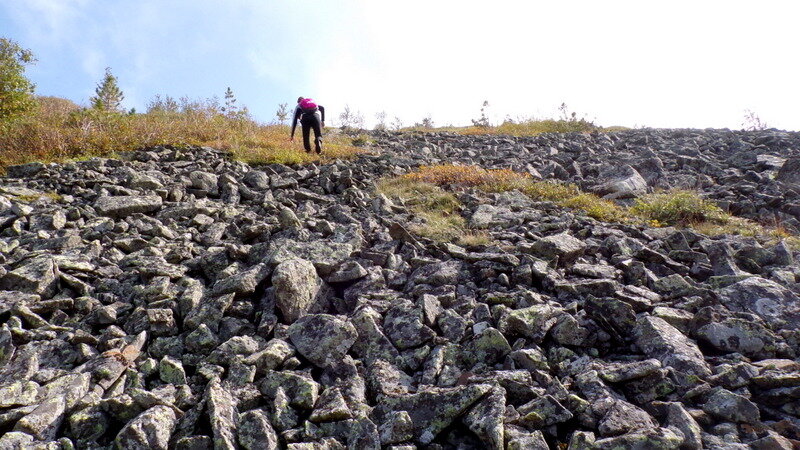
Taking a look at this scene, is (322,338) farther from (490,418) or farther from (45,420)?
(45,420)

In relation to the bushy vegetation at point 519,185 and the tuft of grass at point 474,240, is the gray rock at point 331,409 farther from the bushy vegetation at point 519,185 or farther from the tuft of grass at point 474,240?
the bushy vegetation at point 519,185

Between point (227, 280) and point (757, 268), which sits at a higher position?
point (227, 280)

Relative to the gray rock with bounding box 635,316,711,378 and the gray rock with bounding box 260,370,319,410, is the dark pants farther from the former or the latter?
the gray rock with bounding box 635,316,711,378

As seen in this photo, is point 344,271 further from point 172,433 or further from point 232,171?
point 232,171

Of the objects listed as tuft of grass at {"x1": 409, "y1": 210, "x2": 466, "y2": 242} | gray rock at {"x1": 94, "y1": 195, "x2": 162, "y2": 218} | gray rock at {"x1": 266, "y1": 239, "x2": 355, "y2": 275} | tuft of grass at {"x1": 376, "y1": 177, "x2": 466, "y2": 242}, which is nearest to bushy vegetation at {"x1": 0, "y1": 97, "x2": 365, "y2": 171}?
tuft of grass at {"x1": 376, "y1": 177, "x2": 466, "y2": 242}

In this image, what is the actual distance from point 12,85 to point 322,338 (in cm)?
1532

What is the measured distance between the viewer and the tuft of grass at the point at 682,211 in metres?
8.90

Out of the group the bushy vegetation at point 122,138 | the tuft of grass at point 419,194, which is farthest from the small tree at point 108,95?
the tuft of grass at point 419,194

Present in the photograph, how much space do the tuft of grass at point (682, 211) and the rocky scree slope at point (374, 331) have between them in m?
1.46

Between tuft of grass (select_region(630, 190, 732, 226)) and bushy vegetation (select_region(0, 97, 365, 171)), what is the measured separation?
8.90m

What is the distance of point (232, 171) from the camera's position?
1127cm

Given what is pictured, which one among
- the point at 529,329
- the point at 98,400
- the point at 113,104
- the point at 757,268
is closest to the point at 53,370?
the point at 98,400

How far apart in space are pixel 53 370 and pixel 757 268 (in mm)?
8507

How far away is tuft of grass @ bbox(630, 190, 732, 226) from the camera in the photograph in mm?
8898
